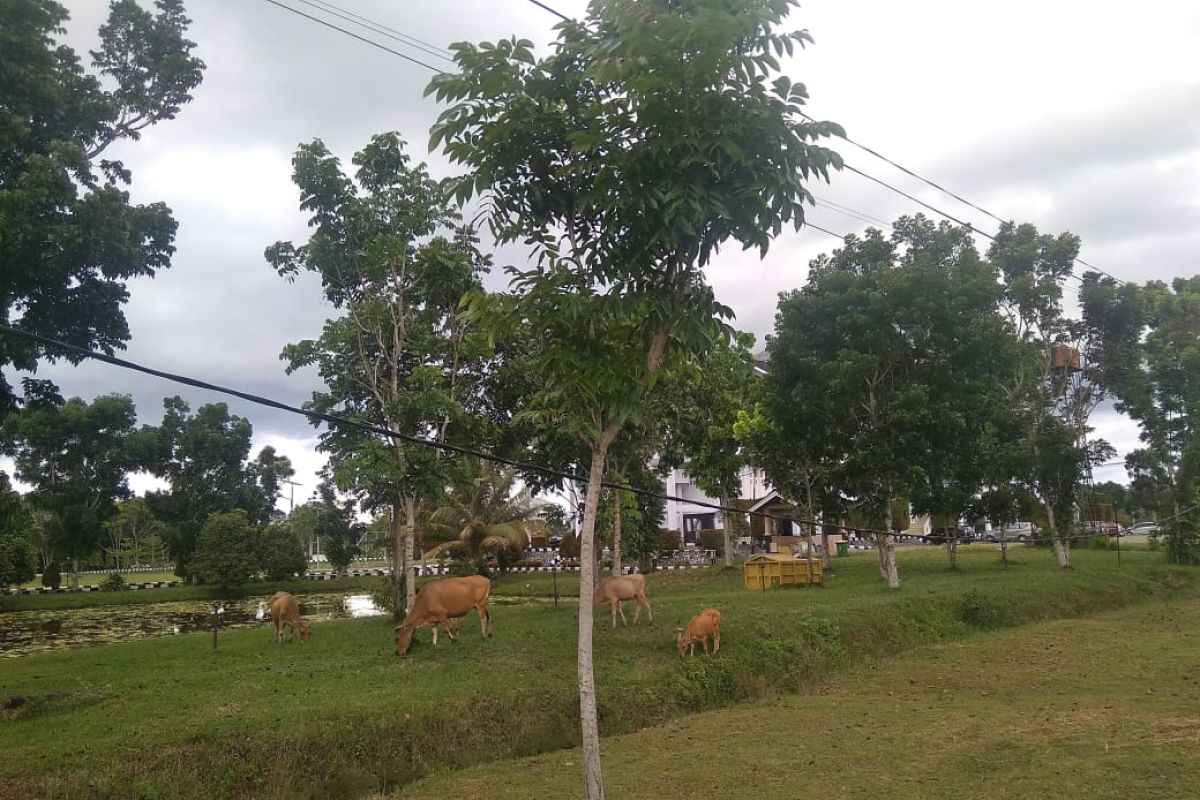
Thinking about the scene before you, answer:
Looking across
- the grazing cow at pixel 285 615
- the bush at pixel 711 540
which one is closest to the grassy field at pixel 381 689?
the grazing cow at pixel 285 615

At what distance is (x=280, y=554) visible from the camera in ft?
133

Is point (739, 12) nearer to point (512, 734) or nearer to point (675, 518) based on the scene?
point (512, 734)

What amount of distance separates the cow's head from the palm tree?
24.7 m

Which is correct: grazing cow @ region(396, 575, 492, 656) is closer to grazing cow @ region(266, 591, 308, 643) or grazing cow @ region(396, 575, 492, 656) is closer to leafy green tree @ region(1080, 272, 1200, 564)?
grazing cow @ region(266, 591, 308, 643)

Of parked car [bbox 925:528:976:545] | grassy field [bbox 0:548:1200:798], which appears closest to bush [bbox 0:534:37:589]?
grassy field [bbox 0:548:1200:798]

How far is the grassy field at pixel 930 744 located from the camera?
809 cm

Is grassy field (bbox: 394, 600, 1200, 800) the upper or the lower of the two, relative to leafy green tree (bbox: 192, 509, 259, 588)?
lower

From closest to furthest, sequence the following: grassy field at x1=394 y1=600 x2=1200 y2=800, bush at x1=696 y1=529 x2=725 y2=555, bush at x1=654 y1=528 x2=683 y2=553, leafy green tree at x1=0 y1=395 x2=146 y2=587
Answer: grassy field at x1=394 y1=600 x2=1200 y2=800 → leafy green tree at x1=0 y1=395 x2=146 y2=587 → bush at x1=654 y1=528 x2=683 y2=553 → bush at x1=696 y1=529 x2=725 y2=555

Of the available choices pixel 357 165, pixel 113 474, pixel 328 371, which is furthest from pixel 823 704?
pixel 113 474

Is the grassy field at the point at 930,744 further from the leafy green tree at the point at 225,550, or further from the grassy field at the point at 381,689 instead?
the leafy green tree at the point at 225,550

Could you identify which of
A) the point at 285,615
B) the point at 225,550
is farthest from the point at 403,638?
the point at 225,550

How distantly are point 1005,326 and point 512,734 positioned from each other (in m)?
22.1

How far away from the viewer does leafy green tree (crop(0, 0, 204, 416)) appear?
12648mm

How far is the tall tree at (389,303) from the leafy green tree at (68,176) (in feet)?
11.5
